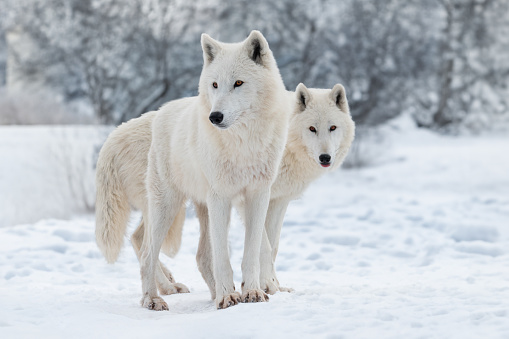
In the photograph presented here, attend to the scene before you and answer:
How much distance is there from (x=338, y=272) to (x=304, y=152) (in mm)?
1538

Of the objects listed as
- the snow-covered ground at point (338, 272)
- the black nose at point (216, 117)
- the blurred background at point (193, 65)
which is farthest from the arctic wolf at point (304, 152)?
the blurred background at point (193, 65)

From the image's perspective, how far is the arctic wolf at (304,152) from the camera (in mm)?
4250

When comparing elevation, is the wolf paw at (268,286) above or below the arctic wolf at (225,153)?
below

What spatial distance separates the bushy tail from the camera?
438cm

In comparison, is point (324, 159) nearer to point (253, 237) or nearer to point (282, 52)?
point (253, 237)

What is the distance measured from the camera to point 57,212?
28.7 feet

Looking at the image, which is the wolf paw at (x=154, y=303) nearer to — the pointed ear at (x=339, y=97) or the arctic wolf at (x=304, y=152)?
the arctic wolf at (x=304, y=152)

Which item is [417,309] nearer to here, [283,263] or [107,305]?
[107,305]

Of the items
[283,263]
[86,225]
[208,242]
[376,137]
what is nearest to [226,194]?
[208,242]

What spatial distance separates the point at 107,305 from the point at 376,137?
36.8 ft

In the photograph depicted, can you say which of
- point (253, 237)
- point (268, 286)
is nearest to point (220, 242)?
point (253, 237)

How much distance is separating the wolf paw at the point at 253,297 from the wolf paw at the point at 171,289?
1.14 meters

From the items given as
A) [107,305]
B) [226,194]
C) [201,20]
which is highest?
[201,20]

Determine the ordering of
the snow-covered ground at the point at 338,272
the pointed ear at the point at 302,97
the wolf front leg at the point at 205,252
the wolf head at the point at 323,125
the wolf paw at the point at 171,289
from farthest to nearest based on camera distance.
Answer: the pointed ear at the point at 302,97 < the wolf paw at the point at 171,289 < the wolf head at the point at 323,125 < the wolf front leg at the point at 205,252 < the snow-covered ground at the point at 338,272
